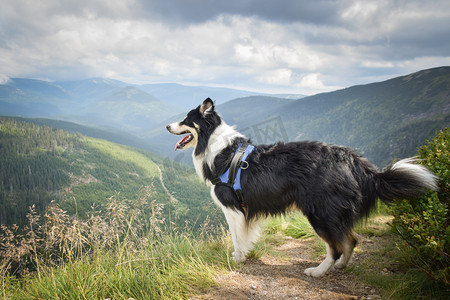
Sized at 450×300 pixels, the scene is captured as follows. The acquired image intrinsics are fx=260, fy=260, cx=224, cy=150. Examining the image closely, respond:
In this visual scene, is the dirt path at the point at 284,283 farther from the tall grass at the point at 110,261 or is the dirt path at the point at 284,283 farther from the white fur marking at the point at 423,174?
the white fur marking at the point at 423,174

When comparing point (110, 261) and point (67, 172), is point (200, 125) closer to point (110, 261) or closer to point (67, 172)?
point (110, 261)

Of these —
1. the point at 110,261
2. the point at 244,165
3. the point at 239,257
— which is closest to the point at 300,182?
the point at 244,165

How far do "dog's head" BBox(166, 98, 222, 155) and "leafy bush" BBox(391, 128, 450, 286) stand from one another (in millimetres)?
2650

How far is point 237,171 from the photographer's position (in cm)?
378

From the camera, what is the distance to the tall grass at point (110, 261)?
304cm

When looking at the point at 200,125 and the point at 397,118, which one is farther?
the point at 397,118

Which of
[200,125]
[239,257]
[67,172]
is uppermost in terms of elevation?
[200,125]

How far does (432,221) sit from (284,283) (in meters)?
1.78

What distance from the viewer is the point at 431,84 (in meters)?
167

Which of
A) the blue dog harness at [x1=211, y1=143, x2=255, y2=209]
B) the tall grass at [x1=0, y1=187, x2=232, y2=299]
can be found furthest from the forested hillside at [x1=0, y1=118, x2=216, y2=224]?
the blue dog harness at [x1=211, y1=143, x2=255, y2=209]

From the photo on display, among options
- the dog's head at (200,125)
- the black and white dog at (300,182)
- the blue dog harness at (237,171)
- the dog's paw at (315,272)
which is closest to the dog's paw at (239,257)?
the black and white dog at (300,182)

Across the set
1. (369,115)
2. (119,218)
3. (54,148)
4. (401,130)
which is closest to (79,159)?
(54,148)

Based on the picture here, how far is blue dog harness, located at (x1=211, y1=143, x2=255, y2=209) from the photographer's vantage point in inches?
148

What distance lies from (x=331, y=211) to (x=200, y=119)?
88.8 inches
